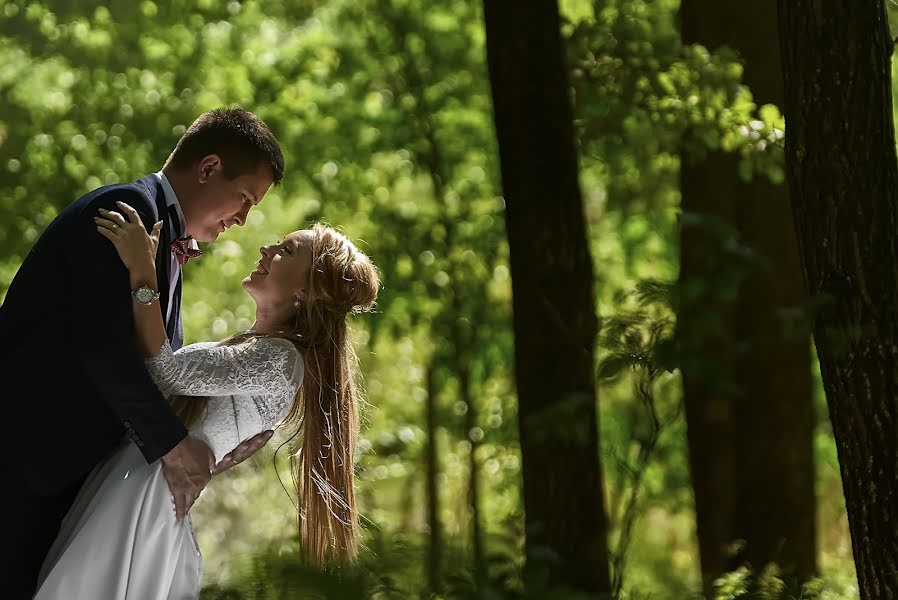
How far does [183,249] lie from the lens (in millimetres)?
4043

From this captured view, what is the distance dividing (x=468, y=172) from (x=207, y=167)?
8.37 metres

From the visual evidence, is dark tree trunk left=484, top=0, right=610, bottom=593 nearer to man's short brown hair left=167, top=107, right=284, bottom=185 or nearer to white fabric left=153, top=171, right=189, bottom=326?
man's short brown hair left=167, top=107, right=284, bottom=185

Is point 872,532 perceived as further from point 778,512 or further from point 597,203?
point 597,203

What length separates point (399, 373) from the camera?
20797 mm

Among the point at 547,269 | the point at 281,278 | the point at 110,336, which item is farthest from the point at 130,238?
the point at 547,269

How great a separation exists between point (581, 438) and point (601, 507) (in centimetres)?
227

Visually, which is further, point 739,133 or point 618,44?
point 618,44

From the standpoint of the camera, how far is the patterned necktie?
13.2 feet

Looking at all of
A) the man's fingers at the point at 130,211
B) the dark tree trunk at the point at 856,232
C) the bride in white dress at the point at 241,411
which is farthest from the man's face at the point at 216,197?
the dark tree trunk at the point at 856,232

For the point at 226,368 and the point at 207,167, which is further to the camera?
the point at 207,167

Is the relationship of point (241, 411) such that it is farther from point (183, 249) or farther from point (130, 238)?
point (130, 238)

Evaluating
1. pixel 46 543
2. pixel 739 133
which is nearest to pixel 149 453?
pixel 46 543

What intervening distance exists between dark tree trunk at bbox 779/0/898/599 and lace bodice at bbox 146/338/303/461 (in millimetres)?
1814

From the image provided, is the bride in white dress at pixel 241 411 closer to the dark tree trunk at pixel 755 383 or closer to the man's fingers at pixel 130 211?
the man's fingers at pixel 130 211
